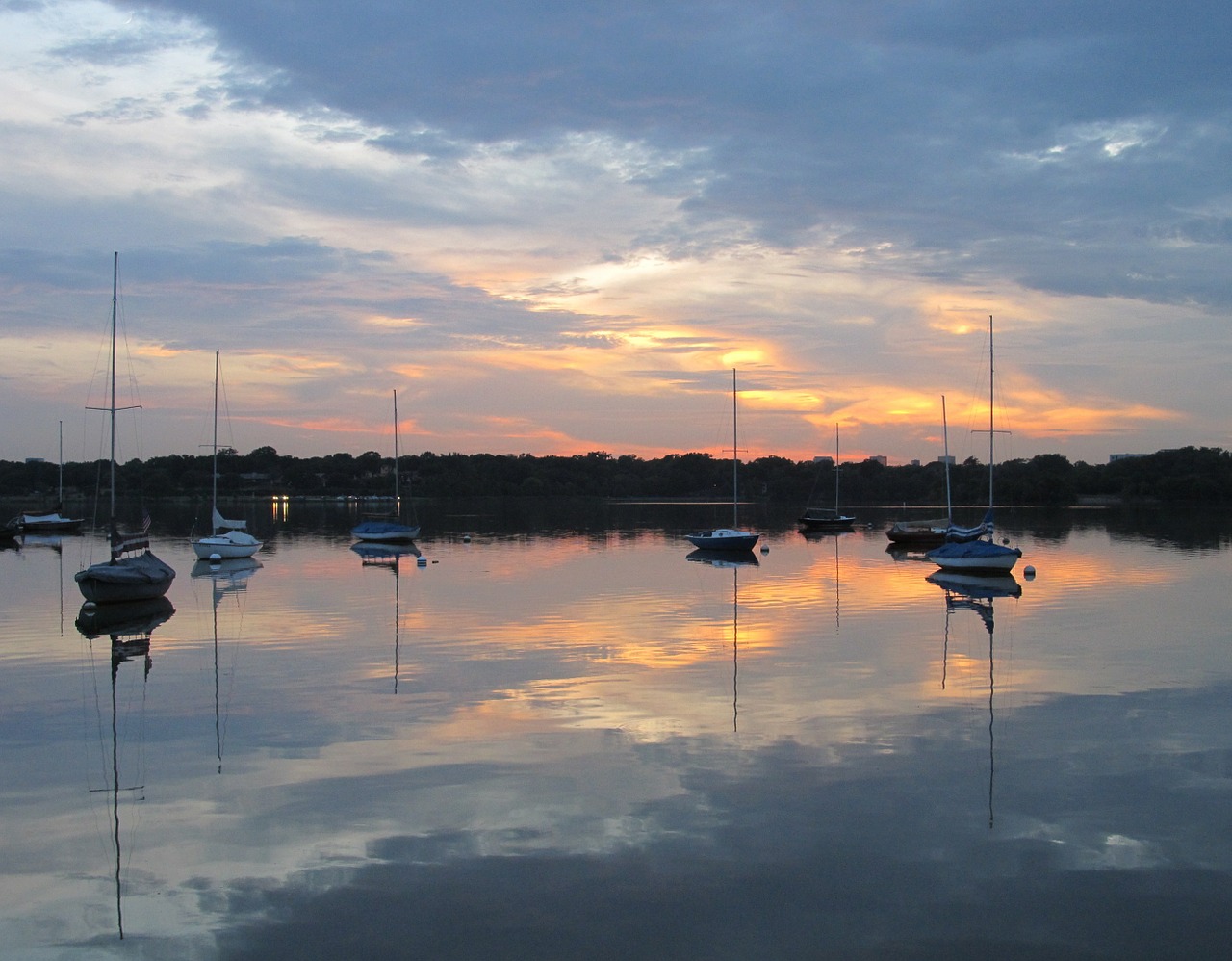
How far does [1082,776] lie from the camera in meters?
13.8

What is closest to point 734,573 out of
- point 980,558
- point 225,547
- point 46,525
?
point 980,558

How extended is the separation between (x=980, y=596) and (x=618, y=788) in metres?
25.8

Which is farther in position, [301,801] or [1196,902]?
[301,801]

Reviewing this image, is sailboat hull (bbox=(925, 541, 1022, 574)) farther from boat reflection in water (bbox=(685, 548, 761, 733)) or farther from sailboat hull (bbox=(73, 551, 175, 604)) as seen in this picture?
sailboat hull (bbox=(73, 551, 175, 604))

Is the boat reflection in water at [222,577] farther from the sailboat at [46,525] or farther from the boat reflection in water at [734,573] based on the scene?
the sailboat at [46,525]

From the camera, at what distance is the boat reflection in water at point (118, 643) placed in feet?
40.0

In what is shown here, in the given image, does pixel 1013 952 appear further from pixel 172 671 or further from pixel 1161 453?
pixel 1161 453

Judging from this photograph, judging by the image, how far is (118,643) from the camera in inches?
997

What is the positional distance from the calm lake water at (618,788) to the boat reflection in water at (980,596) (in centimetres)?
26

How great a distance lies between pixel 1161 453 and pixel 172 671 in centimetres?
17735

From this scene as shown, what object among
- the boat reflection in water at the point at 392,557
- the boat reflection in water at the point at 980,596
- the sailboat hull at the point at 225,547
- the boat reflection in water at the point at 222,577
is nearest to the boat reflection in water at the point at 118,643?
the boat reflection in water at the point at 222,577

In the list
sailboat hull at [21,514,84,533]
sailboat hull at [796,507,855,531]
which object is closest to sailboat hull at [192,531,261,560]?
sailboat hull at [21,514,84,533]

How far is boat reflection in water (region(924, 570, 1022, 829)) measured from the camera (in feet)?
67.3

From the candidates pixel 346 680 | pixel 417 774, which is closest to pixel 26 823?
pixel 417 774
